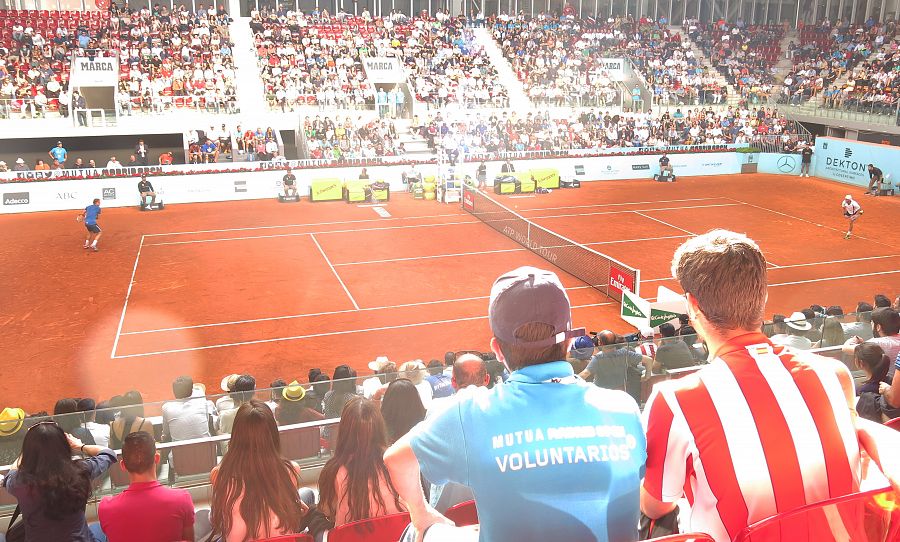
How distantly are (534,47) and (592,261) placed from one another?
30722 millimetres

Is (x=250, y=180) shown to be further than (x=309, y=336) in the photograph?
Yes

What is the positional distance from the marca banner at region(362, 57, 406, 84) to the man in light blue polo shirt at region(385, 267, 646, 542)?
4144 cm

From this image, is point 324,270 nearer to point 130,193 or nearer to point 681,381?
point 130,193

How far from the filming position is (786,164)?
39281mm

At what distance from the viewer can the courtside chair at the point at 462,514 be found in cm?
331

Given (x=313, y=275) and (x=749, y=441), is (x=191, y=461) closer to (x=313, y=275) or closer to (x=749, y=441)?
(x=749, y=441)

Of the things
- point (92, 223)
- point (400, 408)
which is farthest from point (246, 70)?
point (400, 408)

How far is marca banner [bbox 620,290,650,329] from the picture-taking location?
15.9 meters

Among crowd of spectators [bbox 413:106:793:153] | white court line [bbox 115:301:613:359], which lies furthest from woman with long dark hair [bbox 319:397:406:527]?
crowd of spectators [bbox 413:106:793:153]

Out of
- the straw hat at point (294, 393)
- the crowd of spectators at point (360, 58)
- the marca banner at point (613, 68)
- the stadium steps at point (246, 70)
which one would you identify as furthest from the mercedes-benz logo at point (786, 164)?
the straw hat at point (294, 393)

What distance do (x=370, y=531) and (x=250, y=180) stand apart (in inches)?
1186

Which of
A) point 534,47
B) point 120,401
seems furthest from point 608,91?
point 120,401

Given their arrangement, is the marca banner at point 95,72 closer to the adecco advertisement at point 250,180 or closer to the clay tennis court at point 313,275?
the adecco advertisement at point 250,180

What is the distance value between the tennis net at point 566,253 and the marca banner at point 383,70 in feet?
54.1
